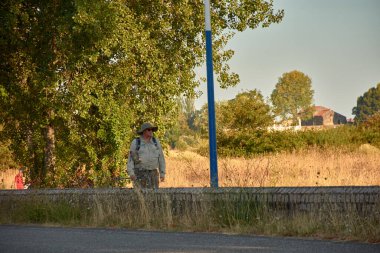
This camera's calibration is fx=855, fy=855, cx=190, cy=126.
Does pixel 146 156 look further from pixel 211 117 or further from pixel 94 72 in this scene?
pixel 94 72

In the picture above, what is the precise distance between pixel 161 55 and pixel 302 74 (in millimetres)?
141499

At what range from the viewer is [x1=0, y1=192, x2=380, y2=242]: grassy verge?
36.7ft

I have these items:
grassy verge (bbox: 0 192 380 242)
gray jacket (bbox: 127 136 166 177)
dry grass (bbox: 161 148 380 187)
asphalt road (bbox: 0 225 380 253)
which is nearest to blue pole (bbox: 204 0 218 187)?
gray jacket (bbox: 127 136 166 177)

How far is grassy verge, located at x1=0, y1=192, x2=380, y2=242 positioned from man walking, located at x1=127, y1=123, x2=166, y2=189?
23.0 inches

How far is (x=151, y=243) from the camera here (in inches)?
439

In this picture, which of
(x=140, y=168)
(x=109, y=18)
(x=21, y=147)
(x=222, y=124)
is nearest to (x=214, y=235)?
(x=140, y=168)

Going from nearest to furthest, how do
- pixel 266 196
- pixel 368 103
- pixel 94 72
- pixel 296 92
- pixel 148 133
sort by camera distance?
1. pixel 266 196
2. pixel 148 133
3. pixel 94 72
4. pixel 296 92
5. pixel 368 103

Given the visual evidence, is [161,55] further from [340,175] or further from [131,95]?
[340,175]

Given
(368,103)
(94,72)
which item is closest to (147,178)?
(94,72)

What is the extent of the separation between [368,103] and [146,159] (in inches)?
6675

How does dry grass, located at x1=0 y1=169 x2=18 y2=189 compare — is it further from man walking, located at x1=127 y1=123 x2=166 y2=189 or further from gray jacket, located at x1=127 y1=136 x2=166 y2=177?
gray jacket, located at x1=127 y1=136 x2=166 y2=177

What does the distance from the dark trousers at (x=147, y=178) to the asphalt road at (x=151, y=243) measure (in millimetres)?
1921

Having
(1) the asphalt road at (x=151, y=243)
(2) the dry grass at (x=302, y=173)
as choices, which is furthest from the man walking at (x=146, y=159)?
(2) the dry grass at (x=302, y=173)

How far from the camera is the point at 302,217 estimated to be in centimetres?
1188
